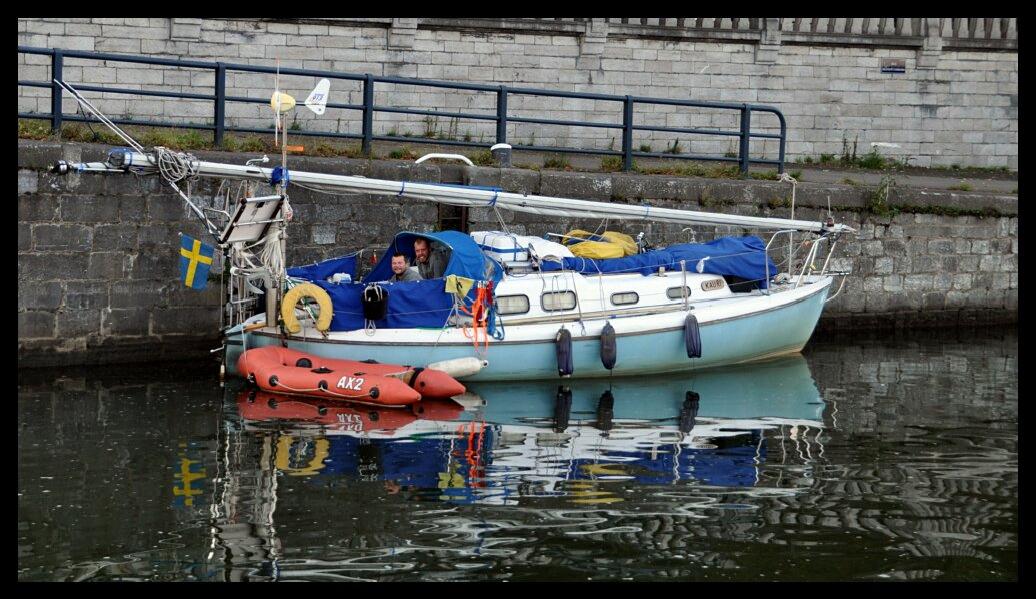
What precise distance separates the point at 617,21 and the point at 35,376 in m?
11.6

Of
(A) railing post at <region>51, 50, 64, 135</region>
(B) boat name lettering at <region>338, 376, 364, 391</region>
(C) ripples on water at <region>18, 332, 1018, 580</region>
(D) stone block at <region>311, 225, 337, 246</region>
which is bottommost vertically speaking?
(C) ripples on water at <region>18, 332, 1018, 580</region>

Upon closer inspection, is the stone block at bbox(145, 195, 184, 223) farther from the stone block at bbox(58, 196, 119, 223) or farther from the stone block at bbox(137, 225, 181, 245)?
the stone block at bbox(58, 196, 119, 223)

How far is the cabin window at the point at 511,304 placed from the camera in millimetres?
14625

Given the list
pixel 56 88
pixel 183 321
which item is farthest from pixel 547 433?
pixel 56 88

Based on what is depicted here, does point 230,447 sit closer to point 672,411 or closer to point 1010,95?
point 672,411

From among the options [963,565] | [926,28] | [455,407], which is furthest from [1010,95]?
[963,565]

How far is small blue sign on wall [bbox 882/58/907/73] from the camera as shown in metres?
24.0

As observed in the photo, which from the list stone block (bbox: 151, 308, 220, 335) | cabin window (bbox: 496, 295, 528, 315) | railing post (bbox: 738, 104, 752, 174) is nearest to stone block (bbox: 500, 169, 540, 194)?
cabin window (bbox: 496, 295, 528, 315)

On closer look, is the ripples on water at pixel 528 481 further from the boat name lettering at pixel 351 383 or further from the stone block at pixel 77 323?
the stone block at pixel 77 323

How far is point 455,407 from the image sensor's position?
1352cm

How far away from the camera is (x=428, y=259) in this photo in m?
15.2

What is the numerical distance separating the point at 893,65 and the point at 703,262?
9936mm

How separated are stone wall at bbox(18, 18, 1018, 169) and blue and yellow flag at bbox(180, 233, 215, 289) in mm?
5742
